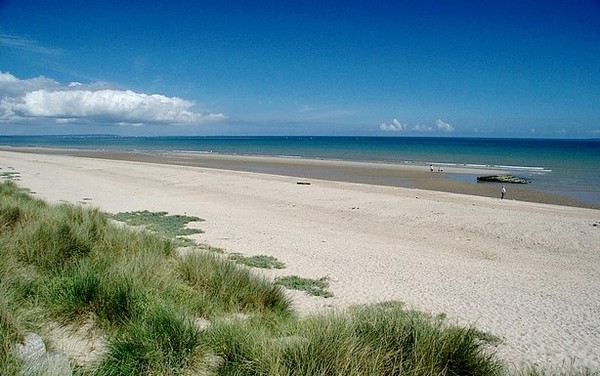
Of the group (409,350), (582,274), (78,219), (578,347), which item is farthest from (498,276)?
(78,219)

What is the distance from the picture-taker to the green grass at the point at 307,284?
7.31m

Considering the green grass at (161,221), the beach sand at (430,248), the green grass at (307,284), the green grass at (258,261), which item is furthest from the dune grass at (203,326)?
the green grass at (161,221)

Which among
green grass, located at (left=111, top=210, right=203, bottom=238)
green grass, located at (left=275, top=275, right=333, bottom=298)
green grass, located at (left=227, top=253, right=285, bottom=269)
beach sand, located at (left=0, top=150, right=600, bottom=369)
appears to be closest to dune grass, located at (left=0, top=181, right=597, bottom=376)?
beach sand, located at (left=0, top=150, right=600, bottom=369)

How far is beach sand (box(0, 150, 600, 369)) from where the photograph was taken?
21.1 feet

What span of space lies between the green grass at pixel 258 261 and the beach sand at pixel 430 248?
28cm

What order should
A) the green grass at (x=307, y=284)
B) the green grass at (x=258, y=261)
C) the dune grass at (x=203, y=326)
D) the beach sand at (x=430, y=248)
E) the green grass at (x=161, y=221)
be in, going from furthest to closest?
the green grass at (x=161, y=221) → the green grass at (x=258, y=261) → the green grass at (x=307, y=284) → the beach sand at (x=430, y=248) → the dune grass at (x=203, y=326)

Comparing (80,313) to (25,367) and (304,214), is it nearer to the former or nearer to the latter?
(25,367)

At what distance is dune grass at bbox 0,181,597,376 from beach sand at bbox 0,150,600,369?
104 centimetres

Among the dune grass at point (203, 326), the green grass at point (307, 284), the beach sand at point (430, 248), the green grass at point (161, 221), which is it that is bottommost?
the beach sand at point (430, 248)

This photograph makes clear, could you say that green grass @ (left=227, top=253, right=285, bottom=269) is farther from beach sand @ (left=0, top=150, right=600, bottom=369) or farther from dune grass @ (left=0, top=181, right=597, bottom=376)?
dune grass @ (left=0, top=181, right=597, bottom=376)

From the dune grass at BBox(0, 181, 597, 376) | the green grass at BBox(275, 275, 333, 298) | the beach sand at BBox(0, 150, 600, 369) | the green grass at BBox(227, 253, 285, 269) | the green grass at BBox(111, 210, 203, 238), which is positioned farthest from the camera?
the green grass at BBox(111, 210, 203, 238)

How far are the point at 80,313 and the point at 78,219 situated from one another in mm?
5168

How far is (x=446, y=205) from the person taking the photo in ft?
60.4

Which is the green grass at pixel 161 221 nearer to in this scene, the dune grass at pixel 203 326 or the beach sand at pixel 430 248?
the beach sand at pixel 430 248
